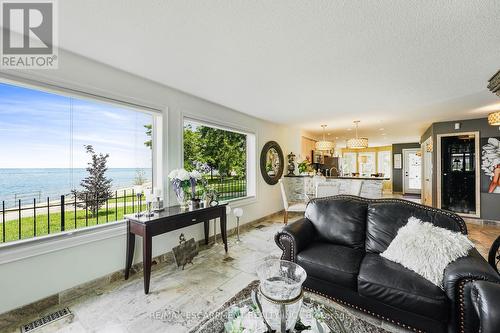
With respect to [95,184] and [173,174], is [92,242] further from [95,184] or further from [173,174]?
[173,174]

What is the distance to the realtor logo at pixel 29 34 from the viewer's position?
5.24ft

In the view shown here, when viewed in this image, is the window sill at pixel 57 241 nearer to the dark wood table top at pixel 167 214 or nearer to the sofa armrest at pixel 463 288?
the dark wood table top at pixel 167 214

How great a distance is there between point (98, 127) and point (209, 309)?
2.34m

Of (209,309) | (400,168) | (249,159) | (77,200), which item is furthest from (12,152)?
(400,168)

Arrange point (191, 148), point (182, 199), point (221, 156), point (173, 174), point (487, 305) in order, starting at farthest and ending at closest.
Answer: point (221, 156) → point (191, 148) → point (182, 199) → point (173, 174) → point (487, 305)

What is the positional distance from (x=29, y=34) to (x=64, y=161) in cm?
118

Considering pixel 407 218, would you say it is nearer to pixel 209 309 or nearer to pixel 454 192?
pixel 209 309

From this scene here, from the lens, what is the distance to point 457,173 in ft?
18.2

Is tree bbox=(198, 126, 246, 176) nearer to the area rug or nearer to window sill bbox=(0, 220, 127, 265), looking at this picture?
window sill bbox=(0, 220, 127, 265)

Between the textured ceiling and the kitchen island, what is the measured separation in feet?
8.21

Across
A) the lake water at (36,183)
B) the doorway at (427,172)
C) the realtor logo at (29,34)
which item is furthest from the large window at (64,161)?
the doorway at (427,172)

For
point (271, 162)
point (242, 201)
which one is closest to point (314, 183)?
point (271, 162)

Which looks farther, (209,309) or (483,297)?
(209,309)

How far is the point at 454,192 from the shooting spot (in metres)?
5.61
